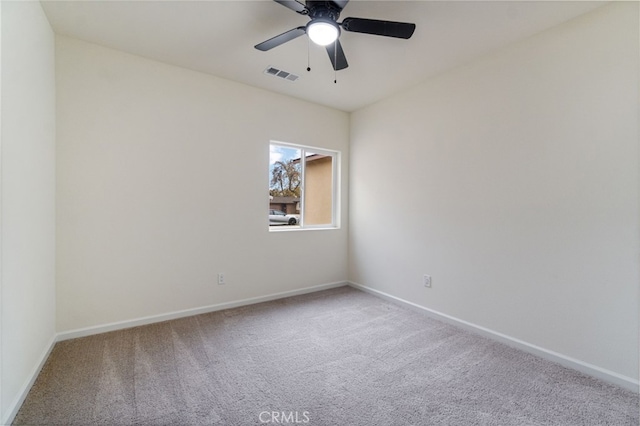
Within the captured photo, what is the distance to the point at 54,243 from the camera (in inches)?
96.3

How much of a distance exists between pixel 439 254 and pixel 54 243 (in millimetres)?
3711

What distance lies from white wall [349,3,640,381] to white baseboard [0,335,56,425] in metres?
3.39

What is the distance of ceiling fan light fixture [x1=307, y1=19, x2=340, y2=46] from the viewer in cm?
185

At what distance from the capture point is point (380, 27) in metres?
1.90

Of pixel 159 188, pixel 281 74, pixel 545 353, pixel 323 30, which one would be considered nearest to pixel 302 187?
pixel 281 74

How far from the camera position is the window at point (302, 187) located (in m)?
3.82

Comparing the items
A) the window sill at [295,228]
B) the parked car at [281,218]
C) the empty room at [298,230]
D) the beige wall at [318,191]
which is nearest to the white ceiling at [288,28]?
the empty room at [298,230]

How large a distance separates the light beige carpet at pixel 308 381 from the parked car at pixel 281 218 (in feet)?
4.66

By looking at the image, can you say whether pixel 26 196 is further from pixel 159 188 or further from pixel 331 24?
pixel 331 24

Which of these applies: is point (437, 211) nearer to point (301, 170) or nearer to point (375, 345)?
point (375, 345)

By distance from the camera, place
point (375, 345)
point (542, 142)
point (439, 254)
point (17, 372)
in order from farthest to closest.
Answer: point (439, 254) → point (375, 345) → point (542, 142) → point (17, 372)

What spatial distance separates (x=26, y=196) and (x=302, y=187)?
2.76 meters

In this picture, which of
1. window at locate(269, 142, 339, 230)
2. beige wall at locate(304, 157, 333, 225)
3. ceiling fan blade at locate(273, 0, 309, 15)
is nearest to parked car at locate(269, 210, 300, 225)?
window at locate(269, 142, 339, 230)

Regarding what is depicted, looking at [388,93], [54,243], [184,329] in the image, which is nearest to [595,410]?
[184,329]
